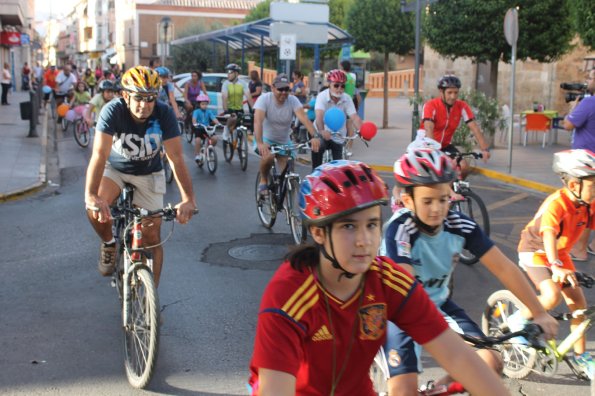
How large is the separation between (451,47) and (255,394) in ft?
58.5

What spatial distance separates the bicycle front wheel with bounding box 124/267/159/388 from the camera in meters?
4.73

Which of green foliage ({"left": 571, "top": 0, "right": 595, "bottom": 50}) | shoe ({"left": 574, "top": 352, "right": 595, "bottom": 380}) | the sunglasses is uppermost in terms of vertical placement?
green foliage ({"left": 571, "top": 0, "right": 595, "bottom": 50})

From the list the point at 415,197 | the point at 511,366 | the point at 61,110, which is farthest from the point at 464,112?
the point at 61,110

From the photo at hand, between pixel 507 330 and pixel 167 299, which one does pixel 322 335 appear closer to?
pixel 507 330

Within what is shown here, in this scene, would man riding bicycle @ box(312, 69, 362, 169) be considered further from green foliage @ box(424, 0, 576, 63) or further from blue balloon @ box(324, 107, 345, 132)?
green foliage @ box(424, 0, 576, 63)

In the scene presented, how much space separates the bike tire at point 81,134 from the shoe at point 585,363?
15.9m

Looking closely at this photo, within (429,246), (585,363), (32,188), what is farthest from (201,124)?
(429,246)

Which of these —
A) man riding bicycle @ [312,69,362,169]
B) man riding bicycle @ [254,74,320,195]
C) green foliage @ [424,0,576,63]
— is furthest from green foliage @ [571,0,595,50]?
man riding bicycle @ [254,74,320,195]

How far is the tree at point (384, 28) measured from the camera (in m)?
23.8

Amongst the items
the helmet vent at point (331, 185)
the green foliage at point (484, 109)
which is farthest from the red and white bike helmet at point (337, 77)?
the helmet vent at point (331, 185)

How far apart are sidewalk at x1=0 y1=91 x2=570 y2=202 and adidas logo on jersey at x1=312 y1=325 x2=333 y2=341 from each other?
33.4 ft

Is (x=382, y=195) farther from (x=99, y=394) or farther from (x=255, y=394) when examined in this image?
(x=99, y=394)

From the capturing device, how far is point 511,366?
5094 mm

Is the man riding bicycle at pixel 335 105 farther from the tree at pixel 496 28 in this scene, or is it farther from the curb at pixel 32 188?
the tree at pixel 496 28
